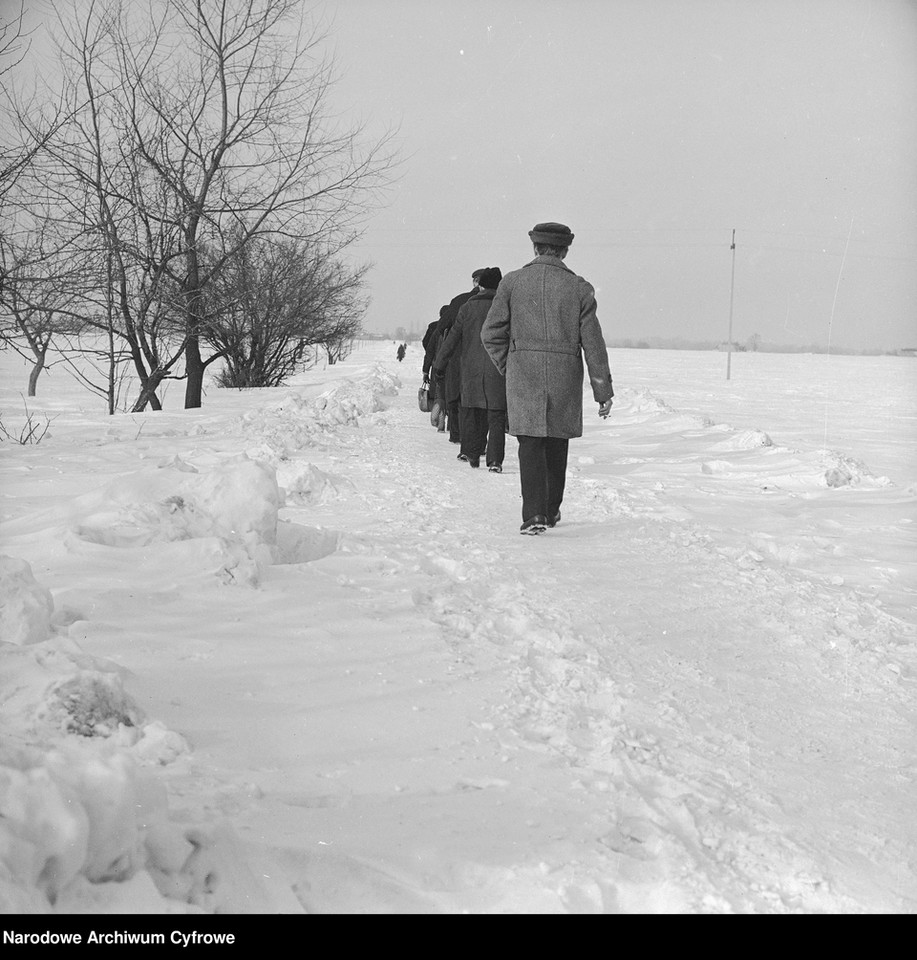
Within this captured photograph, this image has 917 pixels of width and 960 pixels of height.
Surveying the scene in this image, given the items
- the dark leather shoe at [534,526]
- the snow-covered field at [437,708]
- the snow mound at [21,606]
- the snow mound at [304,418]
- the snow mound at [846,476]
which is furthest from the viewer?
the snow mound at [304,418]

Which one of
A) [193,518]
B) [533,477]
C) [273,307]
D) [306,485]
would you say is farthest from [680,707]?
[273,307]

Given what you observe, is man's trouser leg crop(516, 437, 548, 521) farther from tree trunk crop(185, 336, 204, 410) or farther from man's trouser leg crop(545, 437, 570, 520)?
tree trunk crop(185, 336, 204, 410)

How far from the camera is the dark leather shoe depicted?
18.8 feet

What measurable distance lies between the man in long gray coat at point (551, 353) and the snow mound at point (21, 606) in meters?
3.57

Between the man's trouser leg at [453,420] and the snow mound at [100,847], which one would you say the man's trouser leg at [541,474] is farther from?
the man's trouser leg at [453,420]

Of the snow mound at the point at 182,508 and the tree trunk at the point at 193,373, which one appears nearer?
the snow mound at the point at 182,508

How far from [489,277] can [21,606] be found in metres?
6.83

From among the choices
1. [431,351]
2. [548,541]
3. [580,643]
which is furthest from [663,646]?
[431,351]

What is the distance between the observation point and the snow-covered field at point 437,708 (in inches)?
72.8

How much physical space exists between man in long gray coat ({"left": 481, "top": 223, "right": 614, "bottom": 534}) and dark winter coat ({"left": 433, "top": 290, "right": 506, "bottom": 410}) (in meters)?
1.88

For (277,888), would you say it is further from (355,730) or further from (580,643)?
(580,643)

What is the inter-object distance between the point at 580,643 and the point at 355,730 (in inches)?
46.4

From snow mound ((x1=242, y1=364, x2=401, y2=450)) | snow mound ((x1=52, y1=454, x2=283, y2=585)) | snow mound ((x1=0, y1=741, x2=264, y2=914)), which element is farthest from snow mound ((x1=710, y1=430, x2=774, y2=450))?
snow mound ((x1=0, y1=741, x2=264, y2=914))

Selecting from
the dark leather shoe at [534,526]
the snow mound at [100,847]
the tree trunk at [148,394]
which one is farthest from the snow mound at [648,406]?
the snow mound at [100,847]
